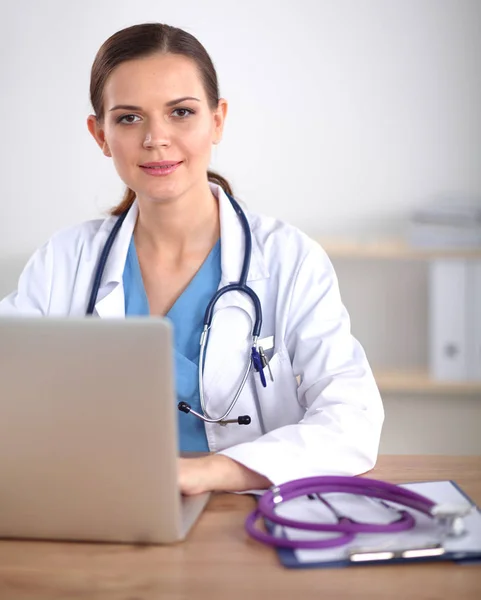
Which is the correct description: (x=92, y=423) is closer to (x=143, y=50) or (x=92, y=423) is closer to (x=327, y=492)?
(x=327, y=492)

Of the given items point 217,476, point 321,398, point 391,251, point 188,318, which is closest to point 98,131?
point 188,318

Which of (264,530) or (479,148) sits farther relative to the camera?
(479,148)

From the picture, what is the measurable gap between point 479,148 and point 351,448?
232 centimetres

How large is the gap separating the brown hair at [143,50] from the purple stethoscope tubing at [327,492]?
36.8 inches

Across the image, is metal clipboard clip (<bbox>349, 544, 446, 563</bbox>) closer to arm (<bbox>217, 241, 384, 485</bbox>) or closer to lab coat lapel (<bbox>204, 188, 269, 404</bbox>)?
arm (<bbox>217, 241, 384, 485</bbox>)

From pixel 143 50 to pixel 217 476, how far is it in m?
0.89

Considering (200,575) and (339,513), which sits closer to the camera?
(200,575)

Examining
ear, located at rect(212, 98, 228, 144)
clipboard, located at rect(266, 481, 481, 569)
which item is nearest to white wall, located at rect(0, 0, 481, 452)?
ear, located at rect(212, 98, 228, 144)

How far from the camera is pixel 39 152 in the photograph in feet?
11.2

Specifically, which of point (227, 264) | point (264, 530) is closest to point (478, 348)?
point (227, 264)

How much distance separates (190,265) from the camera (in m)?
1.75

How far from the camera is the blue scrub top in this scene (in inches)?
63.9

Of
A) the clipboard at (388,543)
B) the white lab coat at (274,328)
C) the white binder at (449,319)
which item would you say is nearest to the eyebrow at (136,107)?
the white lab coat at (274,328)

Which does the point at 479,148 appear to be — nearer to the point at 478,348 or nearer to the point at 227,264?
the point at 478,348
